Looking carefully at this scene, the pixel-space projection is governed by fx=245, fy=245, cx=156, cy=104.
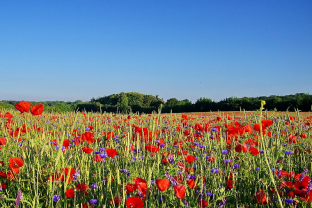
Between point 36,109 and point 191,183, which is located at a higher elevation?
point 36,109

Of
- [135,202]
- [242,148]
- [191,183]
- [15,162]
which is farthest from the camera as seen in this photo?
[242,148]

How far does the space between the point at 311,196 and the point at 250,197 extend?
2.31ft

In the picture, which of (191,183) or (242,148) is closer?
(191,183)

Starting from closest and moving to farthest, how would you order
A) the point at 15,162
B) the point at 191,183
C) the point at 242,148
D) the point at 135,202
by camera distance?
1. the point at 135,202
2. the point at 191,183
3. the point at 15,162
4. the point at 242,148

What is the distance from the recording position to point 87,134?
256cm

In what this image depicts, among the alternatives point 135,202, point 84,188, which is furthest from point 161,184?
point 84,188

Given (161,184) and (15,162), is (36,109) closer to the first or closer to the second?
(15,162)

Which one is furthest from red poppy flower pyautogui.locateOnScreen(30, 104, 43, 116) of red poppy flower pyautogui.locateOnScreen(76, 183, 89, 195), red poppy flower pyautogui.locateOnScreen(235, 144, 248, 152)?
red poppy flower pyautogui.locateOnScreen(235, 144, 248, 152)

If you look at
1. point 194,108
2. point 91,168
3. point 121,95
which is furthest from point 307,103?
point 121,95

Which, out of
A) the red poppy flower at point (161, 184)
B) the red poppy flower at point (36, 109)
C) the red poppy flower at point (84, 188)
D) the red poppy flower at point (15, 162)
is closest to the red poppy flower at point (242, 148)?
the red poppy flower at point (161, 184)

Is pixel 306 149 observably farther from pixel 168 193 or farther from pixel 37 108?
pixel 37 108

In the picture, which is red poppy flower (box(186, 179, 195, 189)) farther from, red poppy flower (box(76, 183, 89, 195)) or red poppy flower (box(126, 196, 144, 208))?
red poppy flower (box(76, 183, 89, 195))

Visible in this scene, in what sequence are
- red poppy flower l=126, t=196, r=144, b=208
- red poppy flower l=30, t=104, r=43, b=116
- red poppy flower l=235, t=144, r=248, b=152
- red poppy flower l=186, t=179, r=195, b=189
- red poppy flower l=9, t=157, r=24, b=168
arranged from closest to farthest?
red poppy flower l=126, t=196, r=144, b=208 < red poppy flower l=186, t=179, r=195, b=189 < red poppy flower l=9, t=157, r=24, b=168 < red poppy flower l=235, t=144, r=248, b=152 < red poppy flower l=30, t=104, r=43, b=116

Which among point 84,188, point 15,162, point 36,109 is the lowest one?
point 84,188
